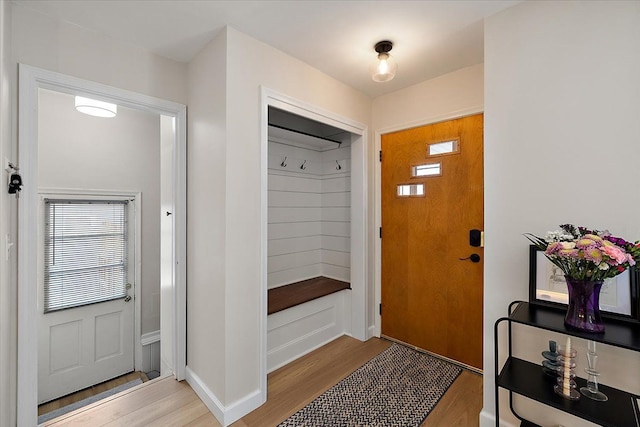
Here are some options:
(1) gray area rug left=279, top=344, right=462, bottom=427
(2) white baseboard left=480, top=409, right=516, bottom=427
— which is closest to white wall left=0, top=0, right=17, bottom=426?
(1) gray area rug left=279, top=344, right=462, bottom=427

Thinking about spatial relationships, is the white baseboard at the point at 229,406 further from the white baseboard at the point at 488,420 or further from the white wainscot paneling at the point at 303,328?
the white baseboard at the point at 488,420

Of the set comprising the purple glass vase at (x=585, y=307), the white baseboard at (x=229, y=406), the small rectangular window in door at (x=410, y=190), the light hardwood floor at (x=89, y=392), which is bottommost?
the light hardwood floor at (x=89, y=392)

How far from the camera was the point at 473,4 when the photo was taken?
1627 millimetres

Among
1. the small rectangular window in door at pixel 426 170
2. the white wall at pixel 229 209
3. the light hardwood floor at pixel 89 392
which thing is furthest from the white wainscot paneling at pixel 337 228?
the light hardwood floor at pixel 89 392

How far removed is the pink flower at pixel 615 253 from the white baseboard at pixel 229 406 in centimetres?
208

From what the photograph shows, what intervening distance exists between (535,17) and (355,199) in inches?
73.5

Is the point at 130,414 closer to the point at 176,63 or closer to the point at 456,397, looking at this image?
the point at 456,397

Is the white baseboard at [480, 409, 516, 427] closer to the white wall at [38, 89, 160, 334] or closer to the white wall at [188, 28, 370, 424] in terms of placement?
the white wall at [188, 28, 370, 424]

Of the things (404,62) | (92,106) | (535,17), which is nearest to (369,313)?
(404,62)

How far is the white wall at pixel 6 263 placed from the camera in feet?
4.37

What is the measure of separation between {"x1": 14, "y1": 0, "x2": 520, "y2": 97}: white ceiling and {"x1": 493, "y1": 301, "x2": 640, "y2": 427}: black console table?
170 cm

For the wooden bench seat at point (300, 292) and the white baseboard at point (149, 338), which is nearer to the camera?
the wooden bench seat at point (300, 292)

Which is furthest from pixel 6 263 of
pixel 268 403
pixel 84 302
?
pixel 84 302

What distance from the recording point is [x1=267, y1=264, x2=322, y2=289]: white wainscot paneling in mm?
3064
